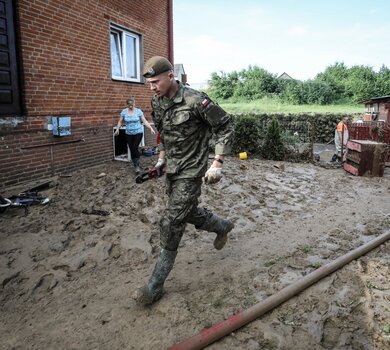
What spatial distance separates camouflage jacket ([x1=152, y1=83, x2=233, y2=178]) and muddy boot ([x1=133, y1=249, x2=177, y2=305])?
29.1 inches

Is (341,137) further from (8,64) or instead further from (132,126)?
(8,64)

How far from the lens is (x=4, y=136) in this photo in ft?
20.2

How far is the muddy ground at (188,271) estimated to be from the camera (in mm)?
2590

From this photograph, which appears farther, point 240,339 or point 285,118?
point 285,118

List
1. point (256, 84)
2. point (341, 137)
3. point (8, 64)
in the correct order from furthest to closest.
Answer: point (256, 84)
point (341, 137)
point (8, 64)

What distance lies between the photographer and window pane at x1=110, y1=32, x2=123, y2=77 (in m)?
9.23

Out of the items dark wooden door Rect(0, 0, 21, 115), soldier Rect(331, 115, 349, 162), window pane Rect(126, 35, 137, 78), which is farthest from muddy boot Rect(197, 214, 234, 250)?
soldier Rect(331, 115, 349, 162)

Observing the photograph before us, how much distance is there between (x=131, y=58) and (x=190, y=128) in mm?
7853

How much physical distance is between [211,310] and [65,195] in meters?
4.24

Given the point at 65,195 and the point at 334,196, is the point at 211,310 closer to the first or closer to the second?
the point at 65,195

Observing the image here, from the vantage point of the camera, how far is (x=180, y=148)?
3084 millimetres

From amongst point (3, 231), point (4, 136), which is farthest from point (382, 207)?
point (4, 136)

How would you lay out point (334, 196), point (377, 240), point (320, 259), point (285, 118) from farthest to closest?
point (285, 118) → point (334, 196) → point (377, 240) → point (320, 259)

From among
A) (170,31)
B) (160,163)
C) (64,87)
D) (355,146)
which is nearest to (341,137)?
(355,146)
